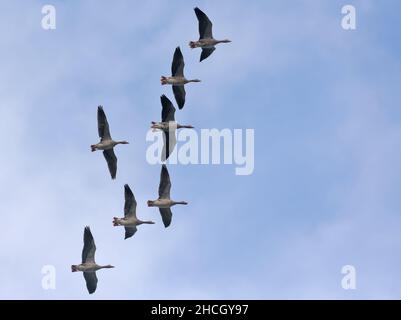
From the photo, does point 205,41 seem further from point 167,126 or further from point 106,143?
point 106,143

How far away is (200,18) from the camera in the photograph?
307ft

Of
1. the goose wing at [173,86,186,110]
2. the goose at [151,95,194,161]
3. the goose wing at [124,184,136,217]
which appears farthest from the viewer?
the goose wing at [173,86,186,110]

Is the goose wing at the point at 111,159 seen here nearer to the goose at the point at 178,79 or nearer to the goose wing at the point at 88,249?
the goose at the point at 178,79

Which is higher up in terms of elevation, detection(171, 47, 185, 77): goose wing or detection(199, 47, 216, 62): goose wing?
detection(199, 47, 216, 62): goose wing

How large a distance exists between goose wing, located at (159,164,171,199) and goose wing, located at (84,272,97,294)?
21.9 feet

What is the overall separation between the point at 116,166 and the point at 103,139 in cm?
220

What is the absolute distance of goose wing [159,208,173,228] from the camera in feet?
305

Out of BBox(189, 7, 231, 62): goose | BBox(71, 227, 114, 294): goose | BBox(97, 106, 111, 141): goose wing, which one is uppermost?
BBox(189, 7, 231, 62): goose

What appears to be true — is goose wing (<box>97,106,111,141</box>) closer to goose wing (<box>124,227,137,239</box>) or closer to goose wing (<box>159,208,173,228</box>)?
goose wing (<box>159,208,173,228</box>)

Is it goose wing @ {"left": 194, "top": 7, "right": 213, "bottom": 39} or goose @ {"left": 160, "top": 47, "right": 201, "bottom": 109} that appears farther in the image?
goose @ {"left": 160, "top": 47, "right": 201, "bottom": 109}

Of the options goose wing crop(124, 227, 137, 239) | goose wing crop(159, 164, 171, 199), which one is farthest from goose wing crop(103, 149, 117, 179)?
goose wing crop(124, 227, 137, 239)

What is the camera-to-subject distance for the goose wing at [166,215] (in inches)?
3661
